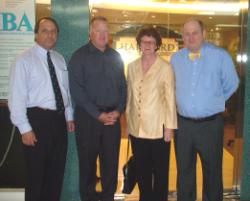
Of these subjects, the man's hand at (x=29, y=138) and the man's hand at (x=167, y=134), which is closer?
the man's hand at (x=29, y=138)

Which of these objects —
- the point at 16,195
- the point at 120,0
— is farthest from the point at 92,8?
the point at 16,195

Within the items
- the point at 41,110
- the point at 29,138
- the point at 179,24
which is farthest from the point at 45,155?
the point at 179,24

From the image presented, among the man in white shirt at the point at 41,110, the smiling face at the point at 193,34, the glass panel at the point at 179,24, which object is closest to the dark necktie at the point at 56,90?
the man in white shirt at the point at 41,110

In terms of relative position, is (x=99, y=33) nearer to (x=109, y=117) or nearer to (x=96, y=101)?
(x=96, y=101)

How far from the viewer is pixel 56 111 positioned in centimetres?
300

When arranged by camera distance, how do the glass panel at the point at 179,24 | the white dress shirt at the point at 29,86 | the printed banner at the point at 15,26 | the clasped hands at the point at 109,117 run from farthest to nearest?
the glass panel at the point at 179,24
the printed banner at the point at 15,26
the clasped hands at the point at 109,117
the white dress shirt at the point at 29,86

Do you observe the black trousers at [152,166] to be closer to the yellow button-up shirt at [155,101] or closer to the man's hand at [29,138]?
the yellow button-up shirt at [155,101]

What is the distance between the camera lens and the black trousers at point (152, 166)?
3.12 meters

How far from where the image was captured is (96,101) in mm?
3039

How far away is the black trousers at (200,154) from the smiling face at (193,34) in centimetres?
66

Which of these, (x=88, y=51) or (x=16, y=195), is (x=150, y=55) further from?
(x=16, y=195)

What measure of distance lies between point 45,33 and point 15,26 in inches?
29.8

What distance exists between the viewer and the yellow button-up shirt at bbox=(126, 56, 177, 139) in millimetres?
3057

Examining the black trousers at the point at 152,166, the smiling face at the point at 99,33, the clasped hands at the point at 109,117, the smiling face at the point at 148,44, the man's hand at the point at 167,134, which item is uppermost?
the smiling face at the point at 99,33
